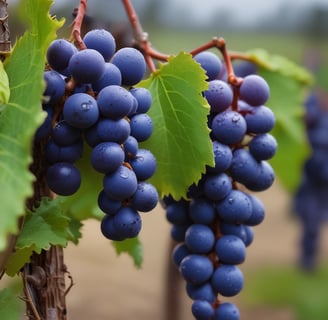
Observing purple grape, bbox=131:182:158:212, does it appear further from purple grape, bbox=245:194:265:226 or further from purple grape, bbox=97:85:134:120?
purple grape, bbox=245:194:265:226

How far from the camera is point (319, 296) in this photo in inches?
122

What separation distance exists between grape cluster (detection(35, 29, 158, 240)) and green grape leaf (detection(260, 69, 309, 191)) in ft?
1.44

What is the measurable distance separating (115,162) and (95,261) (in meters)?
3.08

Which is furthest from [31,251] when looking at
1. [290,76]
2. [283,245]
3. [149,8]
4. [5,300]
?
[149,8]

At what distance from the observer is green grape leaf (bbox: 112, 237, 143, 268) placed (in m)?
0.76

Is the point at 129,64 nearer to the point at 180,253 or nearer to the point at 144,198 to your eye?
the point at 144,198

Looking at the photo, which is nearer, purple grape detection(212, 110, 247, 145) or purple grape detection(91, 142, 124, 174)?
purple grape detection(91, 142, 124, 174)

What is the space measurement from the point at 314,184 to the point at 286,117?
2140 millimetres

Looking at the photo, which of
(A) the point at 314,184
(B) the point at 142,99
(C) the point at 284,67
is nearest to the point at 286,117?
(C) the point at 284,67

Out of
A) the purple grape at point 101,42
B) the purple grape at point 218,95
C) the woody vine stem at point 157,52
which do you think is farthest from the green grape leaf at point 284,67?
the purple grape at point 101,42

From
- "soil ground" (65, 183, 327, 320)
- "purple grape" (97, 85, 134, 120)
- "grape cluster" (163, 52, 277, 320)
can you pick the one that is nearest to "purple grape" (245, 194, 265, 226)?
"grape cluster" (163, 52, 277, 320)

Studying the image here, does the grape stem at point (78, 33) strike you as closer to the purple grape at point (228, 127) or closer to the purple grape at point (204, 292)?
the purple grape at point (228, 127)

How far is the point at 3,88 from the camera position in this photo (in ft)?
1.58

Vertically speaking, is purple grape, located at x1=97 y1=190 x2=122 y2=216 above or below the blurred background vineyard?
below
